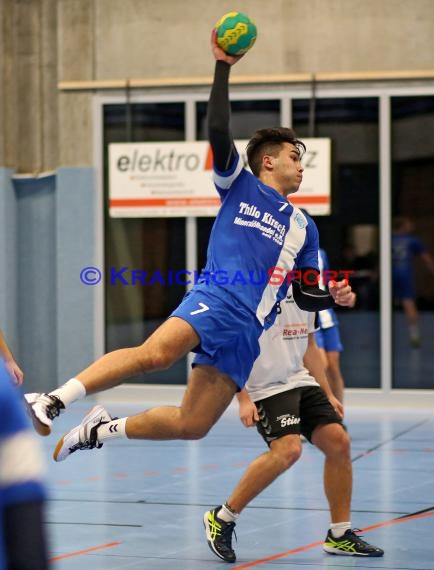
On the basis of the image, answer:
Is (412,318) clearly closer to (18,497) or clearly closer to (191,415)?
(191,415)

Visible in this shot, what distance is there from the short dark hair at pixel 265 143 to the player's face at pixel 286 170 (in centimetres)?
4

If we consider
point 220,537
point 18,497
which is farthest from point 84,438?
point 18,497

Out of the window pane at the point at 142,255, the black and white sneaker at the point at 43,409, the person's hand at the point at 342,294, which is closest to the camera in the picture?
the black and white sneaker at the point at 43,409

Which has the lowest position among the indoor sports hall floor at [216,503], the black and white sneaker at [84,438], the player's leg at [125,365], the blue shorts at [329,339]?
the indoor sports hall floor at [216,503]

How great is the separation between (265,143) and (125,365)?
5.08 feet

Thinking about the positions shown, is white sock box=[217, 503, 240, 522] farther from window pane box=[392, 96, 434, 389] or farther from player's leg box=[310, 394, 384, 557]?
window pane box=[392, 96, 434, 389]

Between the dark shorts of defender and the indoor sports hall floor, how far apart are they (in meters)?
0.71

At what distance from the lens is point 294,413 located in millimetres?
6117

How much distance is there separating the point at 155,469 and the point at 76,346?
5525 mm

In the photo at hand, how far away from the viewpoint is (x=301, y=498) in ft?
26.8

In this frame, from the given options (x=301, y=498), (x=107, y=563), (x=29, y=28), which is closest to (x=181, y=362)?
(x=29, y=28)

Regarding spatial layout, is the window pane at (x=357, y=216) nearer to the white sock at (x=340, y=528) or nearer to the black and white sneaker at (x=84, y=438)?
the white sock at (x=340, y=528)

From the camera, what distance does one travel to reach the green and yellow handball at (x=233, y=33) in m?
5.53

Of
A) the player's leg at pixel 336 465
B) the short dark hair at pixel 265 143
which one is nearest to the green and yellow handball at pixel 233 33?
the short dark hair at pixel 265 143
